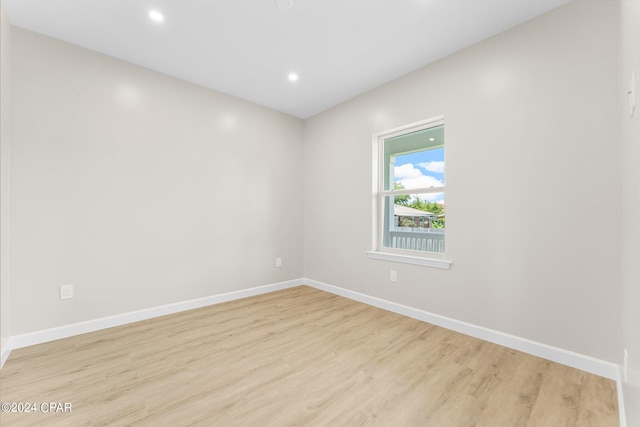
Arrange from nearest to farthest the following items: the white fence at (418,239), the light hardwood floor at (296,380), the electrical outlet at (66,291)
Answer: the light hardwood floor at (296,380), the electrical outlet at (66,291), the white fence at (418,239)

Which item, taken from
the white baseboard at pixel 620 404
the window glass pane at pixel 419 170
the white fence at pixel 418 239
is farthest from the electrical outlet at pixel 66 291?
the white baseboard at pixel 620 404

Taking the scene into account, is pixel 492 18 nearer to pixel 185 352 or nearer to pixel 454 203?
pixel 454 203

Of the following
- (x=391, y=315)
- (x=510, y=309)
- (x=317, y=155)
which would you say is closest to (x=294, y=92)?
(x=317, y=155)

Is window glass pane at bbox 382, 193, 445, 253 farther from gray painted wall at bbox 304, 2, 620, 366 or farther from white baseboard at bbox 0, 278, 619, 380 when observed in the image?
white baseboard at bbox 0, 278, 619, 380

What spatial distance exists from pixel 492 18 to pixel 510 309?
234 centimetres

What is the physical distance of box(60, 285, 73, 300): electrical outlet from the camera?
238 cm

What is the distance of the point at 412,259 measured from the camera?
2.89m

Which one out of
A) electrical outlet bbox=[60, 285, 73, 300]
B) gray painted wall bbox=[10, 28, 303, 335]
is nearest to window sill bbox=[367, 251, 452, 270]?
gray painted wall bbox=[10, 28, 303, 335]

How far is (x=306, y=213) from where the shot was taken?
427 centimetres

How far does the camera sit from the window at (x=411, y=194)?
2848mm

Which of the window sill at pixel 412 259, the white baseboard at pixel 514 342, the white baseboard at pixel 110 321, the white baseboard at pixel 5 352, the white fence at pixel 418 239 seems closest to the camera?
the white baseboard at pixel 514 342

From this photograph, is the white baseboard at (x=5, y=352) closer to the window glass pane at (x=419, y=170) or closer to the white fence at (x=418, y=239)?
the white fence at (x=418, y=239)

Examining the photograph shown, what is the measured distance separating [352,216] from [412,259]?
3.28 feet

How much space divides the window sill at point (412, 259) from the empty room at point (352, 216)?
0.03 metres
